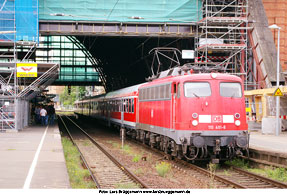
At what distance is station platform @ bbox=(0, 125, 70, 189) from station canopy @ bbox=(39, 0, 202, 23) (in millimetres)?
15438

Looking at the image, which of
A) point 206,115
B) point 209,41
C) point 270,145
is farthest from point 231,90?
point 209,41

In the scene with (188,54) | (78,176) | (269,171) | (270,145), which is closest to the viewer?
(78,176)

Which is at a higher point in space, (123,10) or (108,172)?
(123,10)

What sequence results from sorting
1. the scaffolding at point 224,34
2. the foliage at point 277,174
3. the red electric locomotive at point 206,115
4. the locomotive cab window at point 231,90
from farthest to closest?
the scaffolding at point 224,34 → the locomotive cab window at point 231,90 → the red electric locomotive at point 206,115 → the foliage at point 277,174

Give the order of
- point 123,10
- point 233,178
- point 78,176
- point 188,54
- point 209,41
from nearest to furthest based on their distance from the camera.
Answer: point 78,176
point 233,178
point 188,54
point 123,10
point 209,41

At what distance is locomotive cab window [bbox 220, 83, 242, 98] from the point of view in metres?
14.2

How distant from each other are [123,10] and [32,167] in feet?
72.9

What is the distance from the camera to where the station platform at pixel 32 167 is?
9727mm

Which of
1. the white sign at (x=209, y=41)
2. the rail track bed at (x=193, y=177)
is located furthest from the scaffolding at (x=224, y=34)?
the rail track bed at (x=193, y=177)

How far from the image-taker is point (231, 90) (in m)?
14.3

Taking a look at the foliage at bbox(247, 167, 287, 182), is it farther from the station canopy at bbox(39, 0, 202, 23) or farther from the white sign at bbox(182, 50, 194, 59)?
the station canopy at bbox(39, 0, 202, 23)

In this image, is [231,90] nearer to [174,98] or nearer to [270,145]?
[174,98]

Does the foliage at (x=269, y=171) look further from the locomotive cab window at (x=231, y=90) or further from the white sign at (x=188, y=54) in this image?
the white sign at (x=188, y=54)

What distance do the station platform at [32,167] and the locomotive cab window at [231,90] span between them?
18.6 ft
